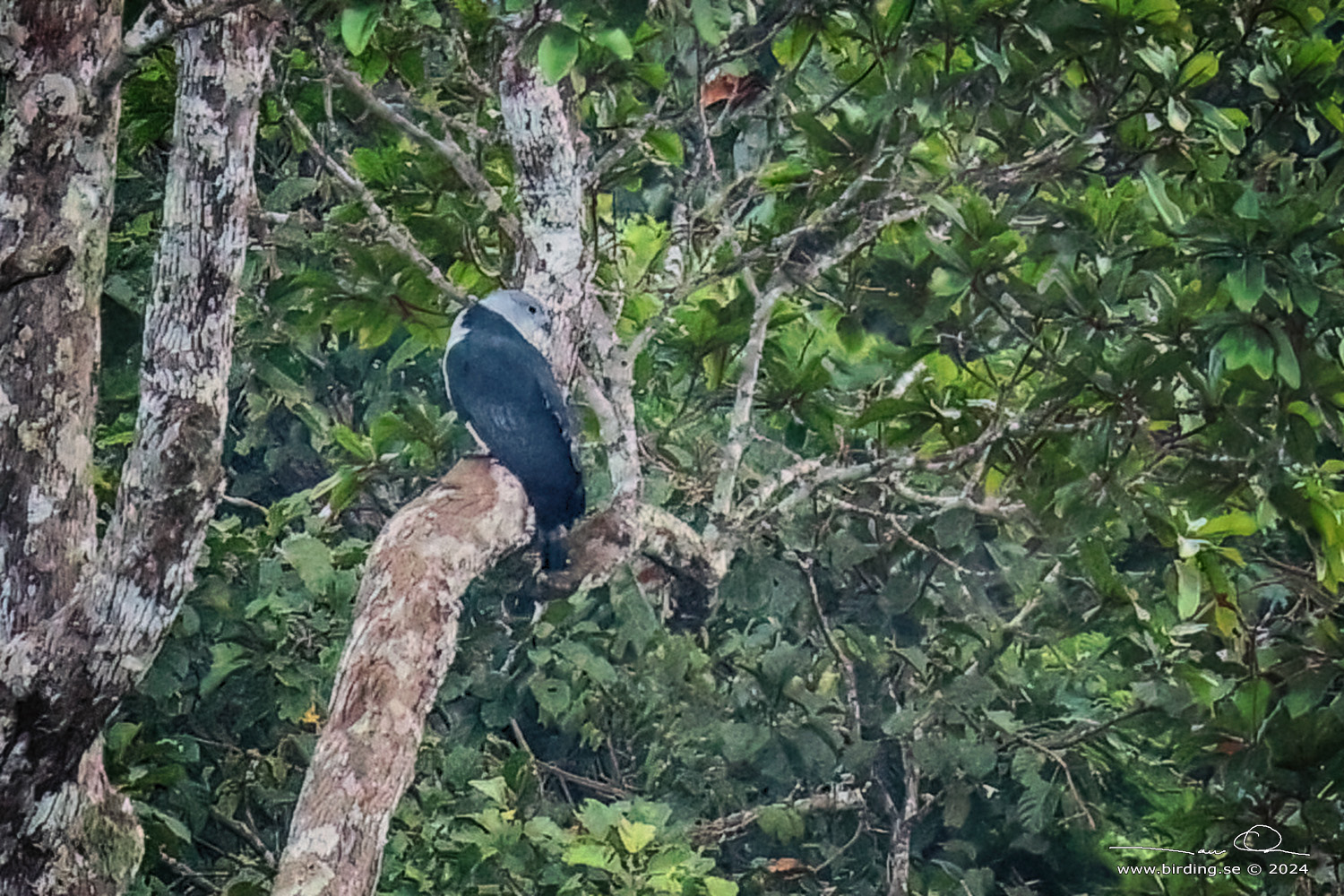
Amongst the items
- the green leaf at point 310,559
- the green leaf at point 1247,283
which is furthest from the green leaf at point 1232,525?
the green leaf at point 310,559

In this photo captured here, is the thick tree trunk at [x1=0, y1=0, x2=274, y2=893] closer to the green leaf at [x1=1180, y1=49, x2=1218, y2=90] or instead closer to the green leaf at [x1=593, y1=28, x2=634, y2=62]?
the green leaf at [x1=593, y1=28, x2=634, y2=62]

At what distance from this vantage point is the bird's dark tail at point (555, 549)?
225 cm

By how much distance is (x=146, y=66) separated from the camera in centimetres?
227

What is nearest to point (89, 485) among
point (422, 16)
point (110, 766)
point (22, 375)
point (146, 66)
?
point (22, 375)

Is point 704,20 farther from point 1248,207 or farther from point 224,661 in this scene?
point 224,661

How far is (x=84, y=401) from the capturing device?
6.37 feet

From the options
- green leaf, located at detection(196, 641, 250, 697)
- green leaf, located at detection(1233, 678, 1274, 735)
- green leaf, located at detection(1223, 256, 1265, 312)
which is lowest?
green leaf, located at detection(196, 641, 250, 697)

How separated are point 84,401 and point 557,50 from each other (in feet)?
3.05

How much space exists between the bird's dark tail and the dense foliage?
0.31 meters

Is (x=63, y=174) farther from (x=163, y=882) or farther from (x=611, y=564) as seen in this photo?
A: (x=163, y=882)

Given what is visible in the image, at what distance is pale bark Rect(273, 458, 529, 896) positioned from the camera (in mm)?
1510

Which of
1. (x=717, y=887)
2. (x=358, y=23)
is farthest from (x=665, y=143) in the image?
(x=717, y=887)

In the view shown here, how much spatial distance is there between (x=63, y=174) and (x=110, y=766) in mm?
1117

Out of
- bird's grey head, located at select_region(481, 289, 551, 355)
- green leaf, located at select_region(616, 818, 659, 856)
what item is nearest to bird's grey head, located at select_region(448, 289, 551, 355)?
bird's grey head, located at select_region(481, 289, 551, 355)
